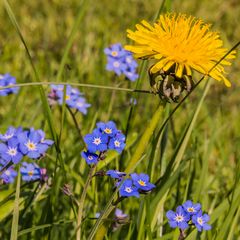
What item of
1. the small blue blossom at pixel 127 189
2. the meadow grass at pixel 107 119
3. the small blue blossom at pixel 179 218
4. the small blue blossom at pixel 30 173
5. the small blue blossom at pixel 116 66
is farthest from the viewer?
the small blue blossom at pixel 116 66

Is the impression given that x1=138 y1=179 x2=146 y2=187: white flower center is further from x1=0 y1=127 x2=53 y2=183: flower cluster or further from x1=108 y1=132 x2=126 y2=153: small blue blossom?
x1=0 y1=127 x2=53 y2=183: flower cluster

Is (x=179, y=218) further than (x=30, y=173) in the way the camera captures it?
No

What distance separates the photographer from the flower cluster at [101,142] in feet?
4.06

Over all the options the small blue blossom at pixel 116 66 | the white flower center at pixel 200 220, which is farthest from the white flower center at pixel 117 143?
the small blue blossom at pixel 116 66

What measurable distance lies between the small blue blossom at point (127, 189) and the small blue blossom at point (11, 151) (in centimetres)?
25

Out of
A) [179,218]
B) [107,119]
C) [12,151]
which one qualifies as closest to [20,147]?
[12,151]

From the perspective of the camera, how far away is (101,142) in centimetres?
125

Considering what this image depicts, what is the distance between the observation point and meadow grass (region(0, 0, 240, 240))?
4.58 feet

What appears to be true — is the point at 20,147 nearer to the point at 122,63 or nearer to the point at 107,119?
the point at 107,119

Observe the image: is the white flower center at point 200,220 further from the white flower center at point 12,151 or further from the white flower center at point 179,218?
the white flower center at point 12,151

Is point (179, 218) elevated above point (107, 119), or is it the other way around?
point (107, 119)

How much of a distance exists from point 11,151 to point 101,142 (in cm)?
22

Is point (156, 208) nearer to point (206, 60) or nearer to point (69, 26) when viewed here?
point (206, 60)

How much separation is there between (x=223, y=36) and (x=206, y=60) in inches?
97.3
